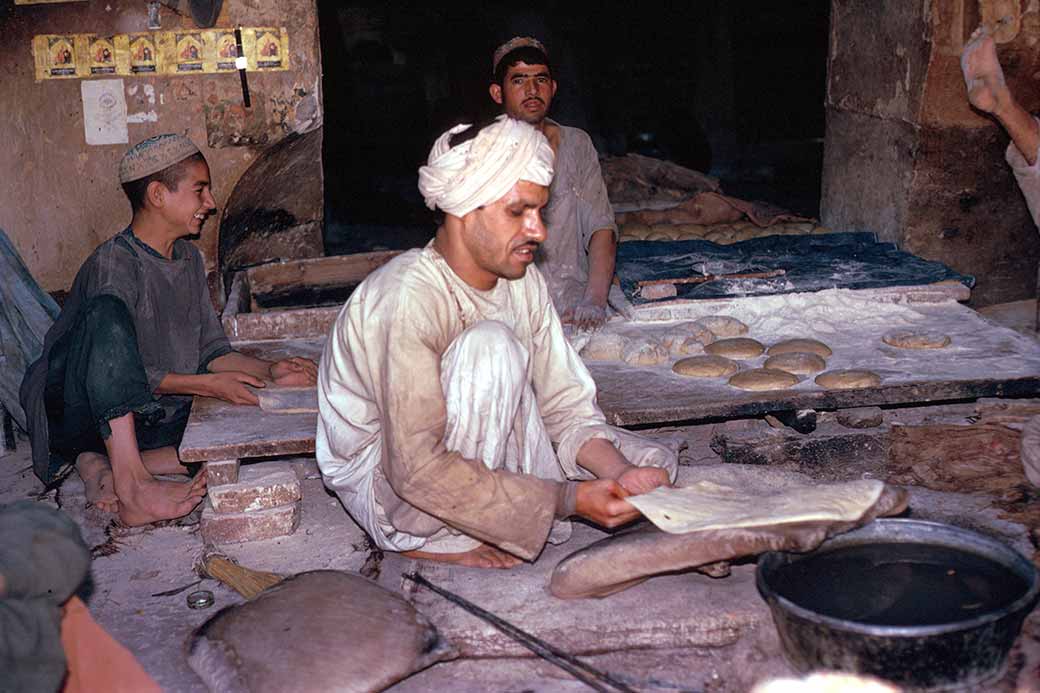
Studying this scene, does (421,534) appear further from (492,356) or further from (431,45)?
(431,45)

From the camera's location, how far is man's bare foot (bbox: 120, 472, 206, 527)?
153 inches

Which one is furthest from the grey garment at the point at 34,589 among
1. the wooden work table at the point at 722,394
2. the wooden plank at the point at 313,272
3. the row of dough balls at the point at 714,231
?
the row of dough balls at the point at 714,231

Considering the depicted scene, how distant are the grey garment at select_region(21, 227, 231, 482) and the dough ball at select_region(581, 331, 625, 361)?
145 cm

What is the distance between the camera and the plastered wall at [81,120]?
5242 millimetres

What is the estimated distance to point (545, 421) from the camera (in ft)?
10.9

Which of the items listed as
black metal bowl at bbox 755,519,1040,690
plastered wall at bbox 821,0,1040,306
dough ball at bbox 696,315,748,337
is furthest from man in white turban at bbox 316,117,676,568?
plastered wall at bbox 821,0,1040,306

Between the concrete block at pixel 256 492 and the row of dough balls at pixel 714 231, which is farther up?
the row of dough balls at pixel 714 231

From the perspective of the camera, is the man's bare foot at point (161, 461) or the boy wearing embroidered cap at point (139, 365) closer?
the boy wearing embroidered cap at point (139, 365)

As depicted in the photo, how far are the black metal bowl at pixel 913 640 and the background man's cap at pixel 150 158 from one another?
103 inches

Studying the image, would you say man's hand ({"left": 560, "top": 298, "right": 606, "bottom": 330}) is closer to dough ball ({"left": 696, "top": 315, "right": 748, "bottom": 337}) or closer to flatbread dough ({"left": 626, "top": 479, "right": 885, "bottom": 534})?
dough ball ({"left": 696, "top": 315, "right": 748, "bottom": 337})

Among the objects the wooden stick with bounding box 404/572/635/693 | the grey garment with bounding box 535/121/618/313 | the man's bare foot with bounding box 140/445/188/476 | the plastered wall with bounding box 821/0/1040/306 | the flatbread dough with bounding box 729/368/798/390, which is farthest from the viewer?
the plastered wall with bounding box 821/0/1040/306

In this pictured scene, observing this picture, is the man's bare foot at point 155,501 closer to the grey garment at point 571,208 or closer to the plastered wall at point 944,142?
the grey garment at point 571,208

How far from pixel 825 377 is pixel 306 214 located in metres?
3.22

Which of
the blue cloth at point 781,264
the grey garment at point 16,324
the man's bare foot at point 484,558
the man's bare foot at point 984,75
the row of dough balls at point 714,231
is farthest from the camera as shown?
the row of dough balls at point 714,231
